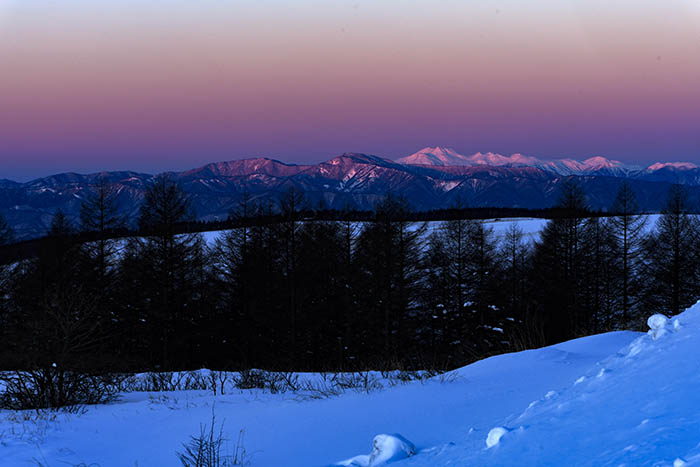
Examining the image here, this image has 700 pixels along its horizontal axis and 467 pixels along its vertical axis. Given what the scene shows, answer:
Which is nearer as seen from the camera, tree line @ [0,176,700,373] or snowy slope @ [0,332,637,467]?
snowy slope @ [0,332,637,467]

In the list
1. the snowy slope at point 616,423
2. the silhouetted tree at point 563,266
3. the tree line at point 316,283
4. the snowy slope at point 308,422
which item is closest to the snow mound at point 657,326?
the snowy slope at point 616,423

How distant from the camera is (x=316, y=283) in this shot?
33.1 meters

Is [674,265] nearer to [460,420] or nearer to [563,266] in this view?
[563,266]

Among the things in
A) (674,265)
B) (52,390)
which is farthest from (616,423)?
(674,265)

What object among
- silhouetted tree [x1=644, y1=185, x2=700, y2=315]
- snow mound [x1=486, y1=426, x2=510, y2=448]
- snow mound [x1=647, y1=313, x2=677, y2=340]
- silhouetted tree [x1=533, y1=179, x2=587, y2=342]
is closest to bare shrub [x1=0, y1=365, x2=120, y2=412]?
snow mound [x1=486, y1=426, x2=510, y2=448]

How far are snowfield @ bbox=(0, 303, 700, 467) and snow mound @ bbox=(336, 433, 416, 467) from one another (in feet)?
0.03

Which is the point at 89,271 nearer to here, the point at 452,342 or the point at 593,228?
the point at 452,342

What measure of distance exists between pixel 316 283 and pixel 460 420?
28.0m

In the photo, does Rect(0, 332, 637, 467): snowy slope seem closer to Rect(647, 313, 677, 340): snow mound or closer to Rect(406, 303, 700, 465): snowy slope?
Rect(406, 303, 700, 465): snowy slope

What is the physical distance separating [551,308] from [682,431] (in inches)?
1391

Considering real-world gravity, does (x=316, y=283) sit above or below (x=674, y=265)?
below

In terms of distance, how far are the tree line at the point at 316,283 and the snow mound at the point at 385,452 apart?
64.7ft

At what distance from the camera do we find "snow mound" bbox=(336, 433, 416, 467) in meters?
3.99

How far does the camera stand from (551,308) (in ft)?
115
